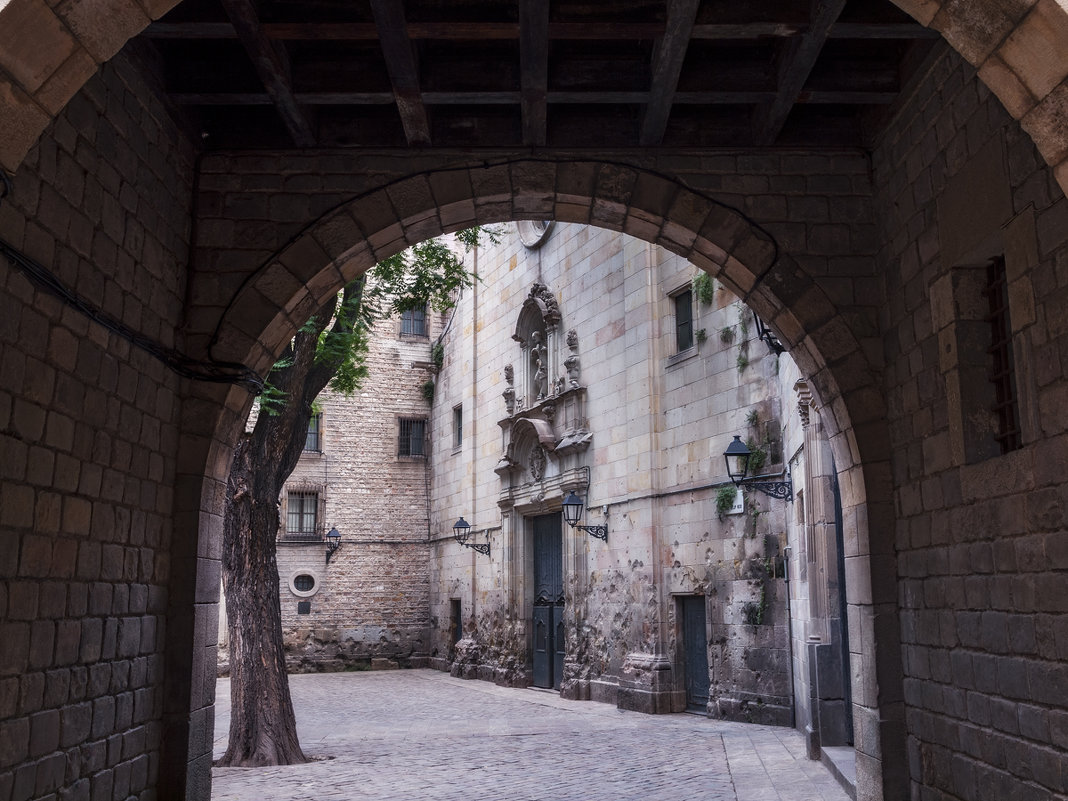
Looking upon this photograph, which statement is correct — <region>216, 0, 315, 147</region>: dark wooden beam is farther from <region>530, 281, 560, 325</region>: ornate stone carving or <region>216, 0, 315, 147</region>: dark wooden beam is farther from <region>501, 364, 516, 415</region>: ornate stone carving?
<region>501, 364, 516, 415</region>: ornate stone carving

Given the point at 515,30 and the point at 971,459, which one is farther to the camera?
the point at 515,30

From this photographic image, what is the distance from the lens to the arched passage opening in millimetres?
5809

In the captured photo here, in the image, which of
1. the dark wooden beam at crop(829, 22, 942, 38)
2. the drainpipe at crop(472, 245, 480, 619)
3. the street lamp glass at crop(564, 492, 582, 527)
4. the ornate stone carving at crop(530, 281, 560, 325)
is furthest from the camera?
the drainpipe at crop(472, 245, 480, 619)

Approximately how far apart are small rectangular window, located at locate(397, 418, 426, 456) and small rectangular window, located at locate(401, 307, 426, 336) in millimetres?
1932

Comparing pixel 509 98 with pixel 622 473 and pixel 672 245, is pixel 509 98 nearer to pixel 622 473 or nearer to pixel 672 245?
pixel 672 245

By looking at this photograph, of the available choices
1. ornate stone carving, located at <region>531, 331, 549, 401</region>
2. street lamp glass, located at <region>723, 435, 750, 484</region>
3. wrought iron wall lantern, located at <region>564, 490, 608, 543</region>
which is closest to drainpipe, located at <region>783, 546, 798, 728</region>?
street lamp glass, located at <region>723, 435, 750, 484</region>

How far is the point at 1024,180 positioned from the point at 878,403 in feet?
6.46

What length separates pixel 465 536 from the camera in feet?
63.6

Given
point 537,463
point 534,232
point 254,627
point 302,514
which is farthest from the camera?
point 302,514

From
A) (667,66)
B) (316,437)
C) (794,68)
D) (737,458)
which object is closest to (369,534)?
(316,437)

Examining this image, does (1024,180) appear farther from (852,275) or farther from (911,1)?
(852,275)

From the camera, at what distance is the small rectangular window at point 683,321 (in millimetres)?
13234

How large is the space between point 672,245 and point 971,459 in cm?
255

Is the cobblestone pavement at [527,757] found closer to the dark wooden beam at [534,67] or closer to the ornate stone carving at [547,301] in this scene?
the dark wooden beam at [534,67]
